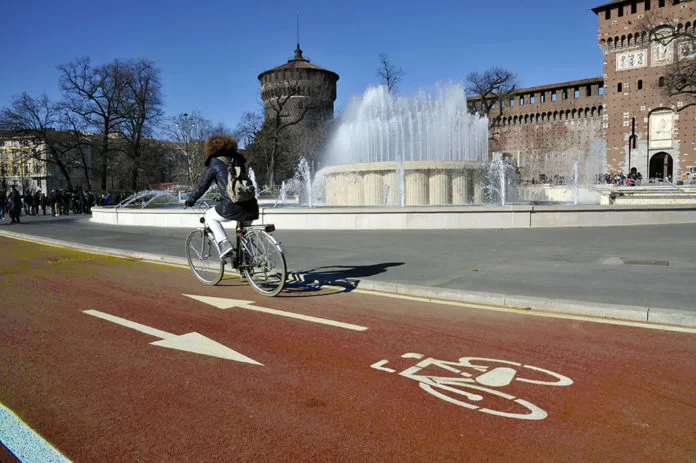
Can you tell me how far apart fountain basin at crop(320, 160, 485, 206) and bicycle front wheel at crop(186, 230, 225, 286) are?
437 inches

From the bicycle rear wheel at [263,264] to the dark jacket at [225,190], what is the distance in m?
0.23

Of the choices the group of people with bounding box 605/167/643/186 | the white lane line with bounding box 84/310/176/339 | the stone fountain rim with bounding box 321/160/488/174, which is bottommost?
the white lane line with bounding box 84/310/176/339

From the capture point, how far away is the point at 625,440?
8.73ft

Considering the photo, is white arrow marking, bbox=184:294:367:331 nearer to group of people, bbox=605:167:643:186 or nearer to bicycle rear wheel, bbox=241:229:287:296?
bicycle rear wheel, bbox=241:229:287:296

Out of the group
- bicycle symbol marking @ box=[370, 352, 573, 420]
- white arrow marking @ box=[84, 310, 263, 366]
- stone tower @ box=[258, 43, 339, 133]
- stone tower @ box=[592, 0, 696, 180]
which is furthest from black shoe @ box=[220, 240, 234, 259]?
stone tower @ box=[258, 43, 339, 133]

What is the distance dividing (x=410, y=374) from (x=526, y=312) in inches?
90.7

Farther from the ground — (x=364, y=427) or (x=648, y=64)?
(x=648, y=64)

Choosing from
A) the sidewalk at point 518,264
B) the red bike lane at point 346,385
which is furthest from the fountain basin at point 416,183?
the red bike lane at point 346,385

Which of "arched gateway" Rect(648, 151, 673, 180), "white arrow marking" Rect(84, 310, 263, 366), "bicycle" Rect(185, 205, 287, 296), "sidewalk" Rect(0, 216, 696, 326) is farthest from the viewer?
"arched gateway" Rect(648, 151, 673, 180)

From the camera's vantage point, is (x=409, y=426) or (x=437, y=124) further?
(x=437, y=124)

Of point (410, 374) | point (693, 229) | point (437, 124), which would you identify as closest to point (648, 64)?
point (437, 124)

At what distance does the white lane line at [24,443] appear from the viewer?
2.57 m

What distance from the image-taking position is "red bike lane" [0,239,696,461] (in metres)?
2.66

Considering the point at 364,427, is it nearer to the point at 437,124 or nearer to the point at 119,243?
the point at 119,243
